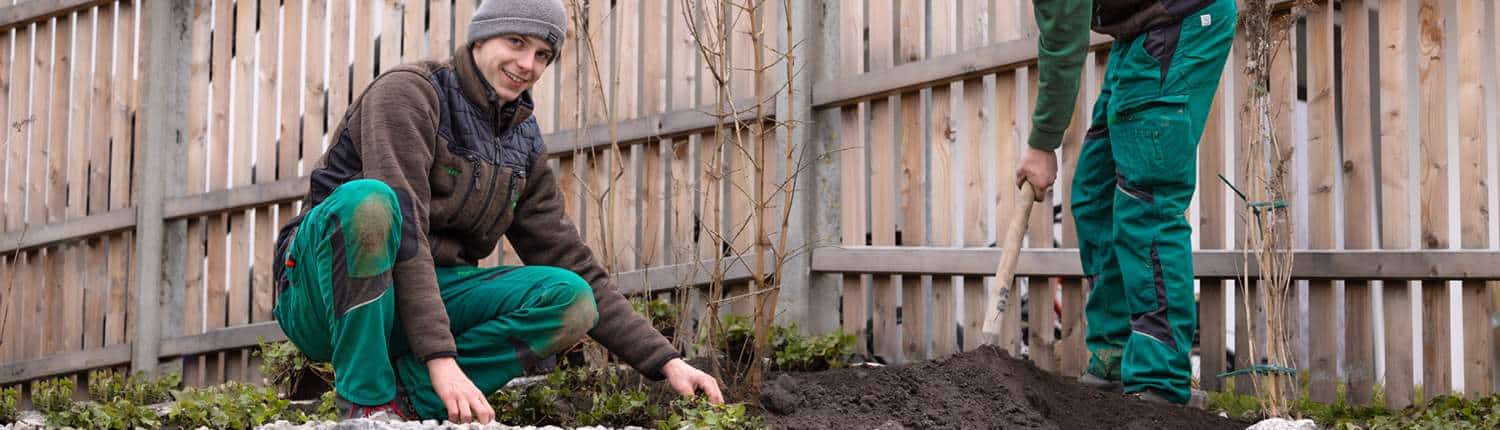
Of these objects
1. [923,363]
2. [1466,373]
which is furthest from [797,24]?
[1466,373]

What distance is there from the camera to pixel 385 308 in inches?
111

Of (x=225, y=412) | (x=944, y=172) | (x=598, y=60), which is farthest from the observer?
(x=598, y=60)

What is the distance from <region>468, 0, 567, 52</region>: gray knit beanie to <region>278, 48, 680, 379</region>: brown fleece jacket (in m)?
0.09

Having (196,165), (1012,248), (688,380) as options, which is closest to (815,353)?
(1012,248)

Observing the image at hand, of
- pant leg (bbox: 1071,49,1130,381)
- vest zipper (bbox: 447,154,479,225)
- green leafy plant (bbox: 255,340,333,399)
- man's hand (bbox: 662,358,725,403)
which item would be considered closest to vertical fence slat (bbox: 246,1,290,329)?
green leafy plant (bbox: 255,340,333,399)

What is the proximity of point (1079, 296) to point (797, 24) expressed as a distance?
4.49 ft

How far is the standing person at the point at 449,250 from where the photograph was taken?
279cm

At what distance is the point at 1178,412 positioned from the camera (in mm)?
3475

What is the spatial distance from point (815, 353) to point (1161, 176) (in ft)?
4.34

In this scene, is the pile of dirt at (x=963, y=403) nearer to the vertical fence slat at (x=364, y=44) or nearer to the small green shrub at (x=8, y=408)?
the small green shrub at (x=8, y=408)

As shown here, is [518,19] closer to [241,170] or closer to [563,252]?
[563,252]

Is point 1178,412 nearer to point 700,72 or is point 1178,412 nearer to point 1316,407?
point 1316,407

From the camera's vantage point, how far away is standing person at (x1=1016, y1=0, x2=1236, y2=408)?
354 centimetres

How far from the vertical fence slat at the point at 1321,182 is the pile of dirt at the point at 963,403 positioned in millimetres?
713
